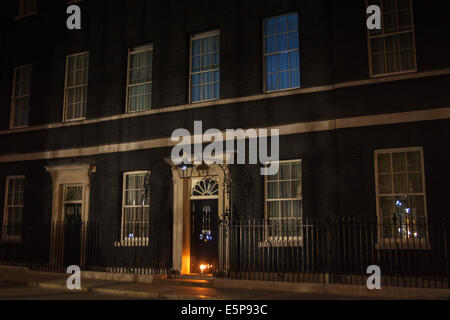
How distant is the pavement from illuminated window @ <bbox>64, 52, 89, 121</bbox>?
6.30m

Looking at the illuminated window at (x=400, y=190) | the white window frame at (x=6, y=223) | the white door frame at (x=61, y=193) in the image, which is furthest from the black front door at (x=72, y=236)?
the illuminated window at (x=400, y=190)

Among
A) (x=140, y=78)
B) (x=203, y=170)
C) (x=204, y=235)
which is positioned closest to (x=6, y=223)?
(x=140, y=78)

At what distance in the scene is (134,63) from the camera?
1706 cm

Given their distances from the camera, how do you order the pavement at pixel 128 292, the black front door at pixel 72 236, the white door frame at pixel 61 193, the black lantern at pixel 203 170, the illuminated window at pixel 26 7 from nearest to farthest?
the pavement at pixel 128 292 < the black lantern at pixel 203 170 < the black front door at pixel 72 236 < the white door frame at pixel 61 193 < the illuminated window at pixel 26 7

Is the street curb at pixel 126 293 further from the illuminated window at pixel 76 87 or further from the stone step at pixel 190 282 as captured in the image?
the illuminated window at pixel 76 87

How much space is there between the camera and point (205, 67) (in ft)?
51.1

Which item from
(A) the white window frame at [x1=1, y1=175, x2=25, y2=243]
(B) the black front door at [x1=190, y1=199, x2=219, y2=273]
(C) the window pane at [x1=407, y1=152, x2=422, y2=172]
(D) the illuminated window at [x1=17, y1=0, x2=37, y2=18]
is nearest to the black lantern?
(B) the black front door at [x1=190, y1=199, x2=219, y2=273]

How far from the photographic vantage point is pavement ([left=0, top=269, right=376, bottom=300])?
1090cm

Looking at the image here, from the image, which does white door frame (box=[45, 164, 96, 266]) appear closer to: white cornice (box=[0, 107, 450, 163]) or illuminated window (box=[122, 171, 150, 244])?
white cornice (box=[0, 107, 450, 163])

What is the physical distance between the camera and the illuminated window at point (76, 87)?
58.6 feet

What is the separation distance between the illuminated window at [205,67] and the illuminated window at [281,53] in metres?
1.68

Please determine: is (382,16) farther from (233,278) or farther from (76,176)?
(76,176)

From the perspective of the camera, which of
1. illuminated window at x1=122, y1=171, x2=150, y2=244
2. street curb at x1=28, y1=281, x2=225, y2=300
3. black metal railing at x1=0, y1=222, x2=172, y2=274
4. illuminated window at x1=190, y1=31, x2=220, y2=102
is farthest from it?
illuminated window at x1=122, y1=171, x2=150, y2=244

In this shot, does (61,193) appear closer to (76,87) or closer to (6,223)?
(6,223)
